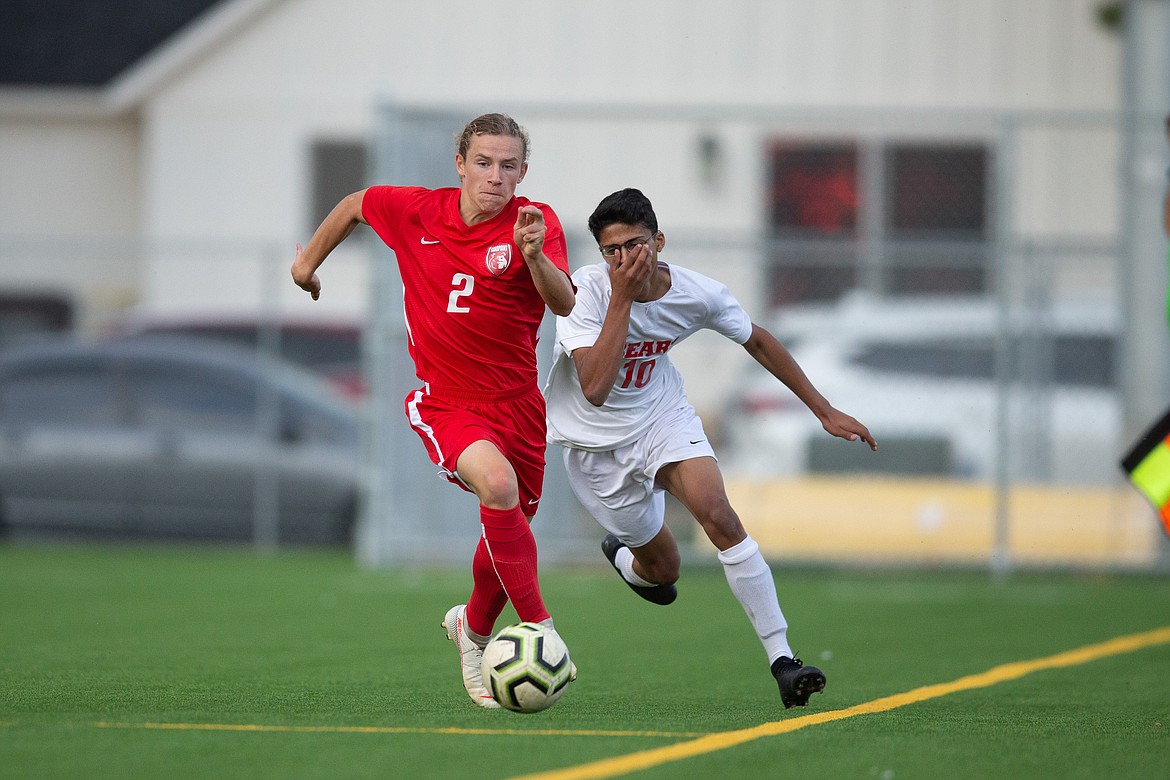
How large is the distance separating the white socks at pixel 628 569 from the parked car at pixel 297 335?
35.2ft

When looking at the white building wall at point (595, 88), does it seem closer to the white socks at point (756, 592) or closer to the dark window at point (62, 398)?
the dark window at point (62, 398)

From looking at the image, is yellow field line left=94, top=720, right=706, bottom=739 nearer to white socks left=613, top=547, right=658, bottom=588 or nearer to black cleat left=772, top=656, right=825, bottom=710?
black cleat left=772, top=656, right=825, bottom=710

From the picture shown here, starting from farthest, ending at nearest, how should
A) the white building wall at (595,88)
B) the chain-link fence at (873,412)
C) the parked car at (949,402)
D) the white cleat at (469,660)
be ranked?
the white building wall at (595,88), the parked car at (949,402), the chain-link fence at (873,412), the white cleat at (469,660)

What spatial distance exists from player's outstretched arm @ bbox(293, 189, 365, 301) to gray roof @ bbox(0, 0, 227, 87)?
18228 millimetres

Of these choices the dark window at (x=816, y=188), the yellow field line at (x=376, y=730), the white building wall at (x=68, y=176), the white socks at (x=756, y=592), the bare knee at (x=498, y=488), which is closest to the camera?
the yellow field line at (x=376, y=730)

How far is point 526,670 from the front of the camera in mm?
5895

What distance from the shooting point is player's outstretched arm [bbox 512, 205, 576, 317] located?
5945 mm

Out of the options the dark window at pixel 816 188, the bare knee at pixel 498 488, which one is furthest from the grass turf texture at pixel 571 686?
the dark window at pixel 816 188

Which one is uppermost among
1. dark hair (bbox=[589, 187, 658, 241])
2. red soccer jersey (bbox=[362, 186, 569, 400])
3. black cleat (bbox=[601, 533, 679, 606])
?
dark hair (bbox=[589, 187, 658, 241])

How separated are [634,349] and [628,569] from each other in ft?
3.86

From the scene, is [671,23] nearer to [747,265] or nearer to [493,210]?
[747,265]

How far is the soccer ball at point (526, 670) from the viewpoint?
5.90 m

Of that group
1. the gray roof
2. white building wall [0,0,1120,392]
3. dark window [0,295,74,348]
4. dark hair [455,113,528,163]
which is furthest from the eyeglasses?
the gray roof

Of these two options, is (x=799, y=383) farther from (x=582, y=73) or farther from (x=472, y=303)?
(x=582, y=73)
